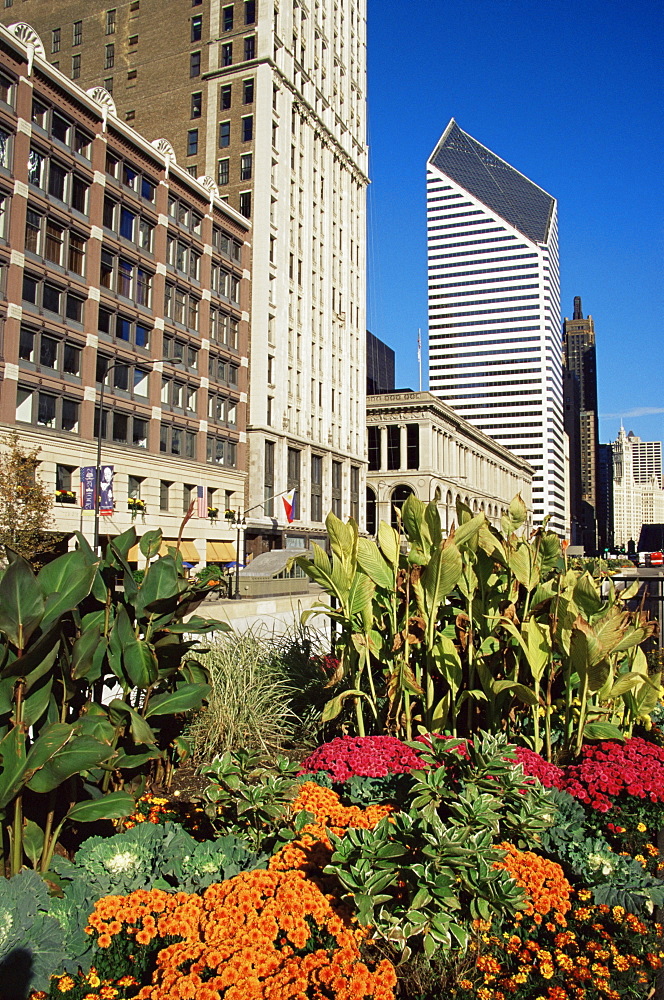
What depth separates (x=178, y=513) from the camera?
45.5m

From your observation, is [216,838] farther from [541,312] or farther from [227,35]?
[541,312]

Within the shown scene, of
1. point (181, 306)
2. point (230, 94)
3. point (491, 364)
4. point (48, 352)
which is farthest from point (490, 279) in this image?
point (48, 352)

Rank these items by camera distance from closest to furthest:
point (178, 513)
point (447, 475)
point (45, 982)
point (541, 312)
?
point (45, 982)
point (178, 513)
point (447, 475)
point (541, 312)

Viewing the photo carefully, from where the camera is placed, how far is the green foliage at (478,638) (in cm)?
647

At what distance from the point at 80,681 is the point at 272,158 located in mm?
58929

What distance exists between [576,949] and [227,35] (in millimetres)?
67575

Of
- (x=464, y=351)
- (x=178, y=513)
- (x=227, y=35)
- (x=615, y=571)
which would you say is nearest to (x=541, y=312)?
(x=464, y=351)

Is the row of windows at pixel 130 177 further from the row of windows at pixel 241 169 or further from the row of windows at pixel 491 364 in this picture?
the row of windows at pixel 491 364

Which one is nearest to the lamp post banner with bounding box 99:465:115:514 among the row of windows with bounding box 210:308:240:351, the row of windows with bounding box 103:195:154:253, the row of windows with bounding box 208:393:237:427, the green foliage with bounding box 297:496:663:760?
the row of windows with bounding box 103:195:154:253

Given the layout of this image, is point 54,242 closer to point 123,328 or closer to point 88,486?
point 123,328

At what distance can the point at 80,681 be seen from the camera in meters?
5.23

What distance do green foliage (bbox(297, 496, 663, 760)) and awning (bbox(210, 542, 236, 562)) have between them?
41.9m

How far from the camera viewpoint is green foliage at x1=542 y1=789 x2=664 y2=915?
419 cm

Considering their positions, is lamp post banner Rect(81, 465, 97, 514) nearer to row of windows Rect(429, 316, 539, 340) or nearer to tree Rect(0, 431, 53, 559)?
tree Rect(0, 431, 53, 559)
